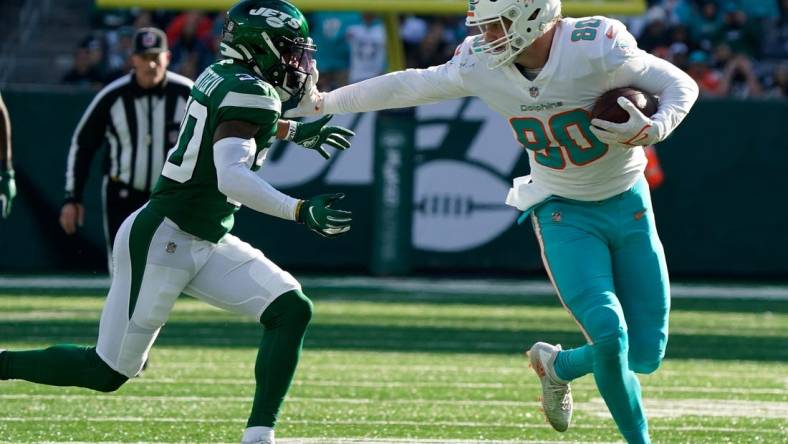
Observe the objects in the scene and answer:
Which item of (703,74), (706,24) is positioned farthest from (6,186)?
(706,24)

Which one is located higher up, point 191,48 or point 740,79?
point 740,79

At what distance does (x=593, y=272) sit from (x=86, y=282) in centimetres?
747

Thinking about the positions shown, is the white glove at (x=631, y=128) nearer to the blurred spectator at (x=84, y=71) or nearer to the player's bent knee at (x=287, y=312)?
the player's bent knee at (x=287, y=312)

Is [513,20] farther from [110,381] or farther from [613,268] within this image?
[110,381]

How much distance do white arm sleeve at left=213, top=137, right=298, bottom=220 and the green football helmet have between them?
1.33 ft

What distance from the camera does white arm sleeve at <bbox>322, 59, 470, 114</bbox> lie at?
4.97m

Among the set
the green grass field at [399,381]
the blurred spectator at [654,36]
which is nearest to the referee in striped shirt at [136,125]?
the green grass field at [399,381]

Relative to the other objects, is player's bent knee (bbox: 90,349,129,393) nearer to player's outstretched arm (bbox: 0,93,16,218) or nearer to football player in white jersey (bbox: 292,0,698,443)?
football player in white jersey (bbox: 292,0,698,443)

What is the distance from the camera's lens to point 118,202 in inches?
291

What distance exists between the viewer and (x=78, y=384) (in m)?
4.80

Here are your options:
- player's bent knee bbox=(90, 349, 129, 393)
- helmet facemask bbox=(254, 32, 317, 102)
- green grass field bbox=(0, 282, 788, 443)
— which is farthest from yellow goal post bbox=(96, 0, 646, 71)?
player's bent knee bbox=(90, 349, 129, 393)

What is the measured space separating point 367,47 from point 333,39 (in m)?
0.35

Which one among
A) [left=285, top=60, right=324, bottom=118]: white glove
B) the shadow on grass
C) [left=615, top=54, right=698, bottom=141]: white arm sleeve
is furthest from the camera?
the shadow on grass

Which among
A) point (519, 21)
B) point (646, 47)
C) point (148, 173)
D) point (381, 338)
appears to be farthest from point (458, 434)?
point (646, 47)
